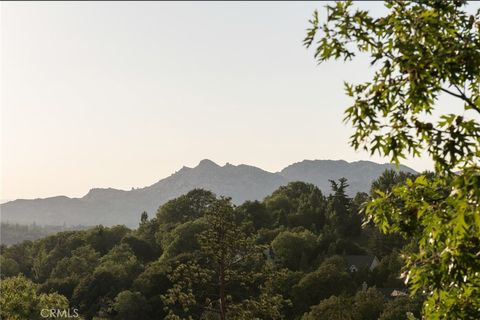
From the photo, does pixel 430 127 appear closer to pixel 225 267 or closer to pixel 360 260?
pixel 225 267

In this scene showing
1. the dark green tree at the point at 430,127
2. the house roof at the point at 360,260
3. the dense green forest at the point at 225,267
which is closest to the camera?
the dark green tree at the point at 430,127

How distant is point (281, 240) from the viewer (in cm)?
8450

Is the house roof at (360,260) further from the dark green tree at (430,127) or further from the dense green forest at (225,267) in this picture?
the dark green tree at (430,127)

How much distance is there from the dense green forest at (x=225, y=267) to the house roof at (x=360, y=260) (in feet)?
0.59

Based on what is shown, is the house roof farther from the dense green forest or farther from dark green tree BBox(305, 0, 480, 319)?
dark green tree BBox(305, 0, 480, 319)

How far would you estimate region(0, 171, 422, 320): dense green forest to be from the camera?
19.4 metres

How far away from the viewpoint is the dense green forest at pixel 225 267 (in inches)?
763

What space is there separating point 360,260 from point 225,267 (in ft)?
237

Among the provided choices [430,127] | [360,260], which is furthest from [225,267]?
[360,260]

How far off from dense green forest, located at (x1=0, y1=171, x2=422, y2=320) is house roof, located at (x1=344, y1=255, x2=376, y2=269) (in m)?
0.18

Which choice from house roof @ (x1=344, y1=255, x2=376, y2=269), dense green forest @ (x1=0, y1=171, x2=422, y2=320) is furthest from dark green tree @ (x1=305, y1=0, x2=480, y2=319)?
house roof @ (x1=344, y1=255, x2=376, y2=269)

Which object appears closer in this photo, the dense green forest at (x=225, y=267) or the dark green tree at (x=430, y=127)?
the dark green tree at (x=430, y=127)

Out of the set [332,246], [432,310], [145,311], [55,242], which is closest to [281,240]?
[332,246]

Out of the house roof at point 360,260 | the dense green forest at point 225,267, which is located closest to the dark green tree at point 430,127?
the dense green forest at point 225,267
